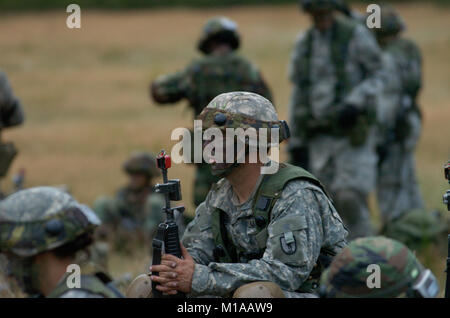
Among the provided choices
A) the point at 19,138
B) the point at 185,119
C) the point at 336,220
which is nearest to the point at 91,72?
the point at 185,119

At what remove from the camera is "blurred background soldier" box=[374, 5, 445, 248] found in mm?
10680

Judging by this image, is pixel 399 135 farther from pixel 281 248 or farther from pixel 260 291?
pixel 260 291

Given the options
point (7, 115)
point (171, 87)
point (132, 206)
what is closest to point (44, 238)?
point (7, 115)

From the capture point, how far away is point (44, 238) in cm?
440

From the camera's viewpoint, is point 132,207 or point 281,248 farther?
point 132,207

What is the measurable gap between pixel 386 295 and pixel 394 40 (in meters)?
7.49

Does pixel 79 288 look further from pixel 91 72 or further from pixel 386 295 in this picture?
pixel 91 72

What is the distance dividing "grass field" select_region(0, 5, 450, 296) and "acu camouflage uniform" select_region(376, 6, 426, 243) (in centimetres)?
179

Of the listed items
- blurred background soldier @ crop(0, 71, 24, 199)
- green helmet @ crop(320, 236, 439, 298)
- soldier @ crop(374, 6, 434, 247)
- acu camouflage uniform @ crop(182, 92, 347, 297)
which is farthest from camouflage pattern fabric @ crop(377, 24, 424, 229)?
green helmet @ crop(320, 236, 439, 298)

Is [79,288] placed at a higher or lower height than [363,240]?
lower

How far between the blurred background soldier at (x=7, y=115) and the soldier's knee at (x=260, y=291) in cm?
383

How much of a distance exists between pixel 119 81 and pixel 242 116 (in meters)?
23.0

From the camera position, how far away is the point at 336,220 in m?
4.84

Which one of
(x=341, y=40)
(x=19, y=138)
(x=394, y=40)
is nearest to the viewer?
(x=341, y=40)
